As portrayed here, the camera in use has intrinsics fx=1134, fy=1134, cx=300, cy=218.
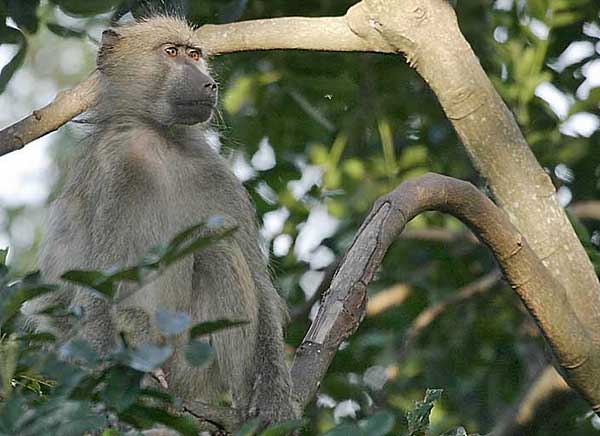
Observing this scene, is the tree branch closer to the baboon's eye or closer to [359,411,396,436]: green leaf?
the baboon's eye

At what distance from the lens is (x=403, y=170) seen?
7.40 metres

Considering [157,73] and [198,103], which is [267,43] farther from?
[157,73]

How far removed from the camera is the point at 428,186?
4.75 meters

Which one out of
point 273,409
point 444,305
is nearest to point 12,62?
point 273,409

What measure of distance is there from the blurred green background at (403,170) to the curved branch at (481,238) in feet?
5.54

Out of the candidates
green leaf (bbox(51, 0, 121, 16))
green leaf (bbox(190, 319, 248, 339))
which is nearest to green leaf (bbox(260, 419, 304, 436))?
green leaf (bbox(190, 319, 248, 339))

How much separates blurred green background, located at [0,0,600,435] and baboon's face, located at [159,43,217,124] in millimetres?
813

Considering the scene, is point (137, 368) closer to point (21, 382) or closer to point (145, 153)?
point (21, 382)

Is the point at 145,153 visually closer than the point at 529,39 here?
Yes

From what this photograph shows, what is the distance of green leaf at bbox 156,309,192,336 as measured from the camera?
2.10 metres

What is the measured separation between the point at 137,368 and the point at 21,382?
2.69 ft

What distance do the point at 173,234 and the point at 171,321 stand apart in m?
3.11

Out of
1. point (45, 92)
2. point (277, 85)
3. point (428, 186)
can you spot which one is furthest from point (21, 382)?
point (45, 92)

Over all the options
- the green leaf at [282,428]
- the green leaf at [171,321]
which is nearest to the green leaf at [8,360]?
the green leaf at [171,321]
